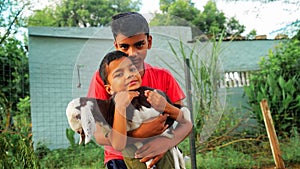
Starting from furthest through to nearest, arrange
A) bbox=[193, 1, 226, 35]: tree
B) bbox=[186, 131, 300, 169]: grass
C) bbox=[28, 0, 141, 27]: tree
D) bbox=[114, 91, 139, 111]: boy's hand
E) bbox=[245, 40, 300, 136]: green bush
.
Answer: bbox=[28, 0, 141, 27]: tree → bbox=[245, 40, 300, 136]: green bush → bbox=[186, 131, 300, 169]: grass → bbox=[193, 1, 226, 35]: tree → bbox=[114, 91, 139, 111]: boy's hand

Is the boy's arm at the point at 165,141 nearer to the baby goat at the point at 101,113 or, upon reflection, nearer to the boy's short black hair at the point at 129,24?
the baby goat at the point at 101,113

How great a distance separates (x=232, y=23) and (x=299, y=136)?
9.29 ft

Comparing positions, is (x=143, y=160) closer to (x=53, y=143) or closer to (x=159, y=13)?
(x=159, y=13)

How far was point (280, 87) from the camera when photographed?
538 cm

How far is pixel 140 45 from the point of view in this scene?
93 centimetres

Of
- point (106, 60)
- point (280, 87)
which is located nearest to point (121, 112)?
point (106, 60)

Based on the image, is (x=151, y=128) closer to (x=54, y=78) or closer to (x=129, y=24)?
(x=129, y=24)

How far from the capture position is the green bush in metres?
5.18

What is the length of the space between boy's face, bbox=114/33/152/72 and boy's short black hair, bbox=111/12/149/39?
11 mm

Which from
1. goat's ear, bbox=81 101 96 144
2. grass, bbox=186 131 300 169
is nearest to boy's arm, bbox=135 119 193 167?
goat's ear, bbox=81 101 96 144

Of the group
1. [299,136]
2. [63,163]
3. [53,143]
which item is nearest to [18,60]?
[53,143]

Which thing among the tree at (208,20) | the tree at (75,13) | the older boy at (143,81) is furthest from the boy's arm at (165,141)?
the tree at (75,13)

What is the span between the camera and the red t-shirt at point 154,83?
95 cm

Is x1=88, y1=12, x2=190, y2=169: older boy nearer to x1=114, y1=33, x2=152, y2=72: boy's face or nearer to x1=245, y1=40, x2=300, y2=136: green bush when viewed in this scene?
x1=114, y1=33, x2=152, y2=72: boy's face
